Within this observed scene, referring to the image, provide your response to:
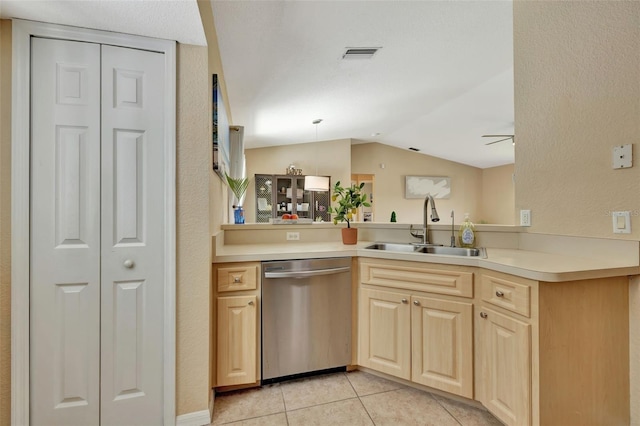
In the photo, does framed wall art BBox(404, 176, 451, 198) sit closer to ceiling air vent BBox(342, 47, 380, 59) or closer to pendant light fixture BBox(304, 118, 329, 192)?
pendant light fixture BBox(304, 118, 329, 192)

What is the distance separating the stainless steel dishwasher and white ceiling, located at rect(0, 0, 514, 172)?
4.59ft

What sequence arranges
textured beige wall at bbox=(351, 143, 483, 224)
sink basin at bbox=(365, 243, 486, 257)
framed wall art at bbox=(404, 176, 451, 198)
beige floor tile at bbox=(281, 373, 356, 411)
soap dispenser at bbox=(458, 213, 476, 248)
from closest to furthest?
1. beige floor tile at bbox=(281, 373, 356, 411)
2. sink basin at bbox=(365, 243, 486, 257)
3. soap dispenser at bbox=(458, 213, 476, 248)
4. textured beige wall at bbox=(351, 143, 483, 224)
5. framed wall art at bbox=(404, 176, 451, 198)

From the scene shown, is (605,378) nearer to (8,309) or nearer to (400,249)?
(400,249)

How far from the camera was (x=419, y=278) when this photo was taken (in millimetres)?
1724

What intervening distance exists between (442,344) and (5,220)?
227 centimetres

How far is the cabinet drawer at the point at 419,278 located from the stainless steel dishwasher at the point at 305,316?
0.55 feet

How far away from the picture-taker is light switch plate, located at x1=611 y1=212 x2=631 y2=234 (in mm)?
1388

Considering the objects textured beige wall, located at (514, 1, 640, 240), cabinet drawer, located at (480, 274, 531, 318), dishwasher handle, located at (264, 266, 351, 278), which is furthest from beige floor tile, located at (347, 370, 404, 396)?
textured beige wall, located at (514, 1, 640, 240)

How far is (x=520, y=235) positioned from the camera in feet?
6.49

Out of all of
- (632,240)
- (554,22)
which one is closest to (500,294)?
(632,240)

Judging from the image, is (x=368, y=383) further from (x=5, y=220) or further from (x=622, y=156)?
(x=5, y=220)

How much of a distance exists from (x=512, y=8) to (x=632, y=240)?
Answer: 1819 millimetres

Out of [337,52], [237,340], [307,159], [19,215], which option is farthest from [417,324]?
[307,159]

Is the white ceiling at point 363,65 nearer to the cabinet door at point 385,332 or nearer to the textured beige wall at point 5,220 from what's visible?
the textured beige wall at point 5,220
